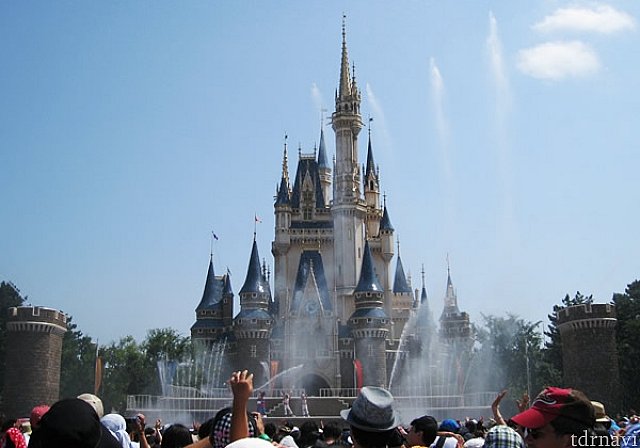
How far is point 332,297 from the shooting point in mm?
71438

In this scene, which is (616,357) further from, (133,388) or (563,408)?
(563,408)

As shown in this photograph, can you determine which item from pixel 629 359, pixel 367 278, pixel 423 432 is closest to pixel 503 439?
pixel 423 432

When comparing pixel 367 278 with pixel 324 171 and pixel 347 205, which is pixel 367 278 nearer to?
pixel 347 205

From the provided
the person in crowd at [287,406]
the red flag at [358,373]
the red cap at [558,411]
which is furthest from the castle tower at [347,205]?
the red cap at [558,411]

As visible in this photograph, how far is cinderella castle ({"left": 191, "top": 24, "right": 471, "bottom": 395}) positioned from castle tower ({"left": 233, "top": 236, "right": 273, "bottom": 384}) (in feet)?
0.27

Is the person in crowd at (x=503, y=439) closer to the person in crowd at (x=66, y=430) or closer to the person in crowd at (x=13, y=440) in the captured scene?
the person in crowd at (x=66, y=430)

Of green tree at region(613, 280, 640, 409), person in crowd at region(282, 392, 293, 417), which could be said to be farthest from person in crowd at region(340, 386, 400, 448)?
green tree at region(613, 280, 640, 409)

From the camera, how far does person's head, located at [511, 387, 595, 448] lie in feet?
14.9

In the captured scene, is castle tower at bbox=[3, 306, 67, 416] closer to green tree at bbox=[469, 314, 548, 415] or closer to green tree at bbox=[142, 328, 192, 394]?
green tree at bbox=[142, 328, 192, 394]

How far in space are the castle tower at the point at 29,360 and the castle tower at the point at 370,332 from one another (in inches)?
936

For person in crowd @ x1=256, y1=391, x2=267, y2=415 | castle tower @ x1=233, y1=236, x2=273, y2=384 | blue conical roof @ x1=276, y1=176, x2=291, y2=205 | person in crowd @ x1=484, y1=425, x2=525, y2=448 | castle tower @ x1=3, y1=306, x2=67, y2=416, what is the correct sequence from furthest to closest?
blue conical roof @ x1=276, y1=176, x2=291, y2=205
castle tower @ x1=233, y1=236, x2=273, y2=384
person in crowd @ x1=256, y1=391, x2=267, y2=415
castle tower @ x1=3, y1=306, x2=67, y2=416
person in crowd @ x1=484, y1=425, x2=525, y2=448

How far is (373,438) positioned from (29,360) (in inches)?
2112

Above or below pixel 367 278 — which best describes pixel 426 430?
below

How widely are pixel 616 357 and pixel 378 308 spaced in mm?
20421
